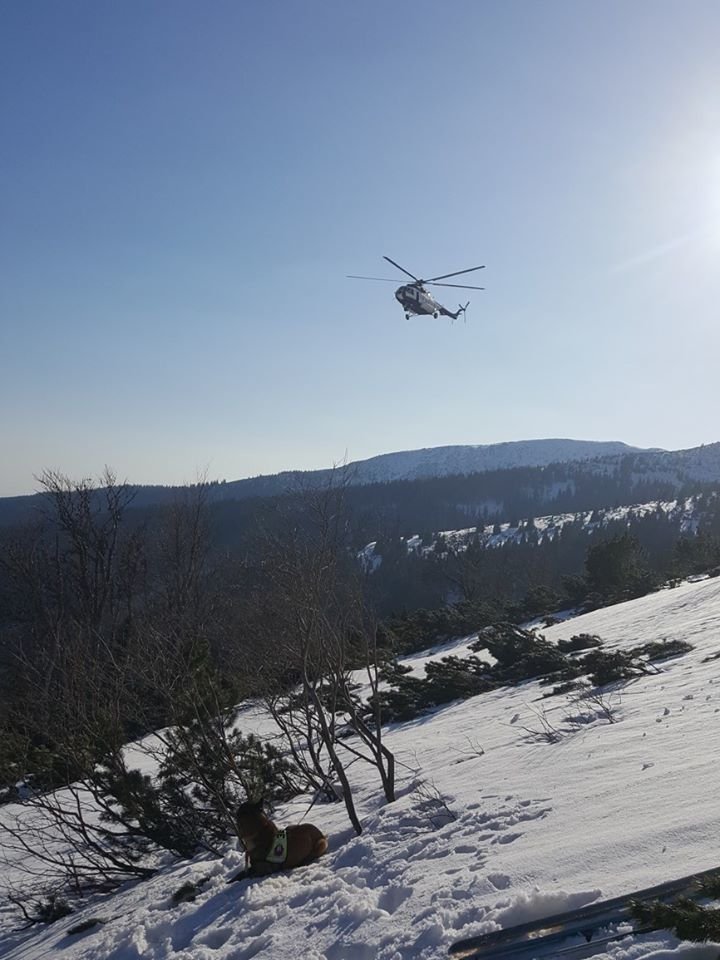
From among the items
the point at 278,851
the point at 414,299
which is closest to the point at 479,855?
the point at 278,851

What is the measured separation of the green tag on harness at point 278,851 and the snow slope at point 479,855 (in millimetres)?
203

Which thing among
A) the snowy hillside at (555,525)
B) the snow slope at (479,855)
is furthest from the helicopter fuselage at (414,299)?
the snowy hillside at (555,525)

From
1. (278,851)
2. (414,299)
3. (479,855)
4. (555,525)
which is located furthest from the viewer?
(555,525)

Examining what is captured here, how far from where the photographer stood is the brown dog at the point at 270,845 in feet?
18.7

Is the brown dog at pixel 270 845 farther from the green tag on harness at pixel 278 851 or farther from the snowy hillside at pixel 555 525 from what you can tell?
the snowy hillside at pixel 555 525

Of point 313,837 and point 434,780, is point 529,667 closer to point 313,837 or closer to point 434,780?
point 434,780

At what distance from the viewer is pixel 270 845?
5734 millimetres

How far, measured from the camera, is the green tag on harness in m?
5.67

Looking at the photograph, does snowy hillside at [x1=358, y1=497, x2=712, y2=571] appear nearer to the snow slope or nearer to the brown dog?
the snow slope

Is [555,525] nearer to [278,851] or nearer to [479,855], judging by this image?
[278,851]

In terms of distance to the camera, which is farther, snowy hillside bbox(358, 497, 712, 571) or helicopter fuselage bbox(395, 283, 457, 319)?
snowy hillside bbox(358, 497, 712, 571)

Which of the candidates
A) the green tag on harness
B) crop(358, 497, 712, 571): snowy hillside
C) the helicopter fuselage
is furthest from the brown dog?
crop(358, 497, 712, 571): snowy hillside

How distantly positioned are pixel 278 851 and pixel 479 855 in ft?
6.87

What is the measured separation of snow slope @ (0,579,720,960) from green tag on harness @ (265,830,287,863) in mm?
203
